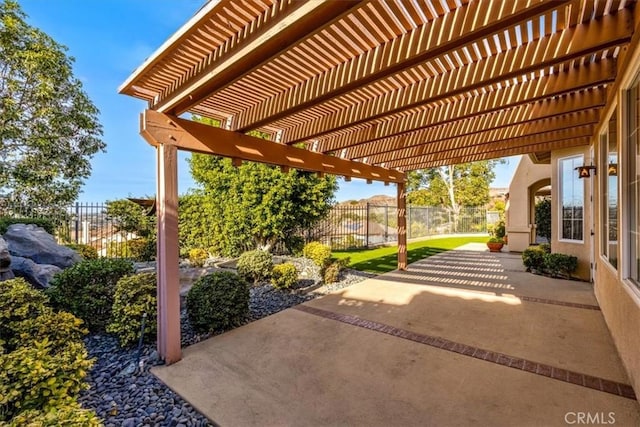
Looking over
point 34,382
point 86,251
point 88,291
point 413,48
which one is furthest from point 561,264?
point 86,251

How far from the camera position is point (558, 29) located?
2.52m

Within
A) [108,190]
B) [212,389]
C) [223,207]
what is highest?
[108,190]

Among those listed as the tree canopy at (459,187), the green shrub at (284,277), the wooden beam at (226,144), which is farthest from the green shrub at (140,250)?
the tree canopy at (459,187)

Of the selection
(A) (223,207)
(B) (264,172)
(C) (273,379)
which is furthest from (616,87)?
(A) (223,207)

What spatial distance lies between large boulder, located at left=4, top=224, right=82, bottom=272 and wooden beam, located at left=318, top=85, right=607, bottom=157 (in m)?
6.32

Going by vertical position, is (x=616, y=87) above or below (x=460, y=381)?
above

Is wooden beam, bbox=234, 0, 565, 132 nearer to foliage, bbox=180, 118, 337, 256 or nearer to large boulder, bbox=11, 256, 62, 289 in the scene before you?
large boulder, bbox=11, 256, 62, 289

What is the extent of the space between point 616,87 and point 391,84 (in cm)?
237

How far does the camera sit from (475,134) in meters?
5.38

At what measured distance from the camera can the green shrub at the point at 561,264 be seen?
6684 millimetres

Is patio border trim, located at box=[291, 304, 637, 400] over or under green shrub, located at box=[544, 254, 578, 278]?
under

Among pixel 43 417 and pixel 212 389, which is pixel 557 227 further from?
pixel 43 417

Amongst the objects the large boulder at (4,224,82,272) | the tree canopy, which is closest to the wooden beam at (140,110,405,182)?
the large boulder at (4,224,82,272)

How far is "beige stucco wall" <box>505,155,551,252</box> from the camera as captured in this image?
1054 centimetres
